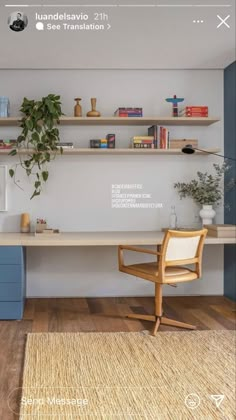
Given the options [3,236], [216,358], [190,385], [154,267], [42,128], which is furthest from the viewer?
[42,128]

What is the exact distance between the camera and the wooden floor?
3.51 metres

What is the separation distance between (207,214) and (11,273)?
1918 mm

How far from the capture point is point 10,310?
412 centimetres

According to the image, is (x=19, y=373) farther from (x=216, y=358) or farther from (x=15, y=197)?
(x=15, y=197)

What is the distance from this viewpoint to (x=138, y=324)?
4.00m

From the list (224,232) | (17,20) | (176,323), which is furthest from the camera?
(224,232)

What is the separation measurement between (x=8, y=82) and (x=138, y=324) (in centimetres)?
258

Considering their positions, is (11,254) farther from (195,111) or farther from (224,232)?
(195,111)

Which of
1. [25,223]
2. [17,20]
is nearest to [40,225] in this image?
[25,223]

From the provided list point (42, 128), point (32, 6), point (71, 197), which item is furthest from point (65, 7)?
point (71, 197)

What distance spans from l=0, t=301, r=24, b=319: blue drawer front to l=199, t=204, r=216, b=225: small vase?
74.8 inches

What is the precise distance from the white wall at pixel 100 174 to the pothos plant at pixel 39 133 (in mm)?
184

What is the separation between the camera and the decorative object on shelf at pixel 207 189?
490cm

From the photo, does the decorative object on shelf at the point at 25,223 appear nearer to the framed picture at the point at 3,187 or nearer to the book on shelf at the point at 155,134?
the framed picture at the point at 3,187
